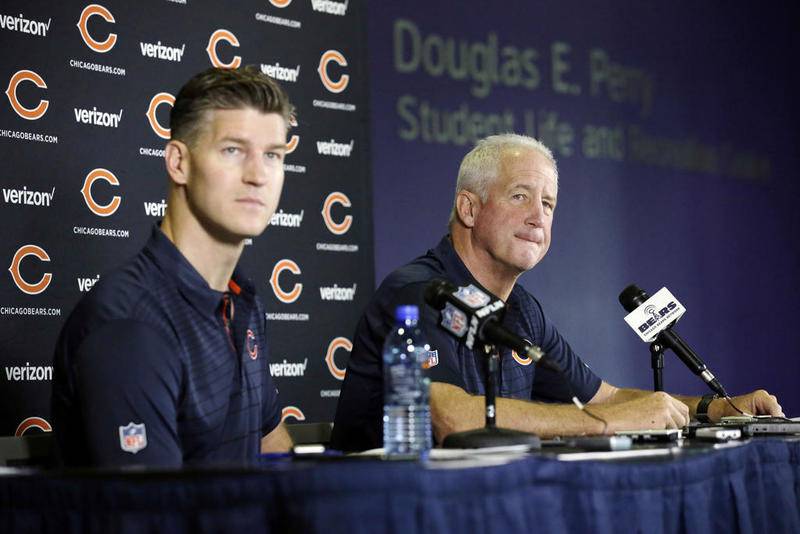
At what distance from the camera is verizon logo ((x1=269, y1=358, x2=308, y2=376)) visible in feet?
13.0

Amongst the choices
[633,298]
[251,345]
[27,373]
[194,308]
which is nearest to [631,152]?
[633,298]

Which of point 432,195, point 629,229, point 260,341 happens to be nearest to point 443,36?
point 432,195

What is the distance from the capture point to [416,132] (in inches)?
193

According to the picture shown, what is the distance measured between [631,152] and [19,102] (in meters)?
3.45

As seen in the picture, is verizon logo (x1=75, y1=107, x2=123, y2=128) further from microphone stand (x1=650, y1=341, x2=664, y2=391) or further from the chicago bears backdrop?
microphone stand (x1=650, y1=341, x2=664, y2=391)

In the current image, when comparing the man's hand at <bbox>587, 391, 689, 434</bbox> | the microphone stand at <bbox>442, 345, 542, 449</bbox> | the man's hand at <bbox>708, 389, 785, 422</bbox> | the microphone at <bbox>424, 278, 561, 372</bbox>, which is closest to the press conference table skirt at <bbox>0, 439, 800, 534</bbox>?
the microphone stand at <bbox>442, 345, 542, 449</bbox>

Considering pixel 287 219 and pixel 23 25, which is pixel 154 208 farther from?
pixel 23 25

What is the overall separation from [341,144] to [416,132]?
2.20 feet

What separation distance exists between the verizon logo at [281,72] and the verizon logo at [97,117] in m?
0.68

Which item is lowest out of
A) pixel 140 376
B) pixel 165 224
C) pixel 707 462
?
pixel 707 462

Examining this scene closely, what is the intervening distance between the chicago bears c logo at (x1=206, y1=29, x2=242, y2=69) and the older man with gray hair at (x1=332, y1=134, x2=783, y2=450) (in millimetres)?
1068

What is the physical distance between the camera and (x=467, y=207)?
3369mm

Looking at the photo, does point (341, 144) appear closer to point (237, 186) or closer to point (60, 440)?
point (237, 186)

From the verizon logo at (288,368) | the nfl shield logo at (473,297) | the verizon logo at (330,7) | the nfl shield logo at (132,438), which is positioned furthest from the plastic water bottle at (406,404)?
the verizon logo at (330,7)
